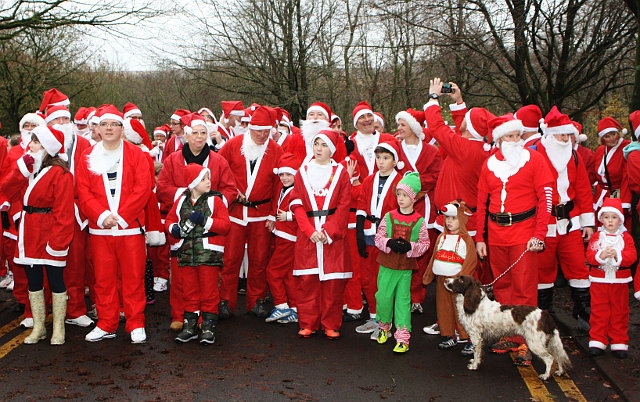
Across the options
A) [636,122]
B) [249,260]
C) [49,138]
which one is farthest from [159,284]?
[636,122]

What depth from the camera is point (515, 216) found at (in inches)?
232

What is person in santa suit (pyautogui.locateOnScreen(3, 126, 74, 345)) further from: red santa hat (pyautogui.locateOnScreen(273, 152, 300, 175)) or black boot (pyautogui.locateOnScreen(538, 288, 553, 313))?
black boot (pyautogui.locateOnScreen(538, 288, 553, 313))

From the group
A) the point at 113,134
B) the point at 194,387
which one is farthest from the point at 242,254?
the point at 194,387

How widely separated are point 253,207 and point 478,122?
8.40 ft

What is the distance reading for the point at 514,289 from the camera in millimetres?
5906

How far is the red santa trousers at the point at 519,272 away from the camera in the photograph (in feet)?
19.2

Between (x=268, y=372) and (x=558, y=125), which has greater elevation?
(x=558, y=125)

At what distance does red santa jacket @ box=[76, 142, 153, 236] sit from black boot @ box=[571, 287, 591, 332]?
14.1ft

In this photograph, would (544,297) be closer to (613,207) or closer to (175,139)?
(613,207)

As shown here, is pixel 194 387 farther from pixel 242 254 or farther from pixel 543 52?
pixel 543 52

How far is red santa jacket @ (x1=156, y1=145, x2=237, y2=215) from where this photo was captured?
22.6ft

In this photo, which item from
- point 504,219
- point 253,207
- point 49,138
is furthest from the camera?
point 253,207

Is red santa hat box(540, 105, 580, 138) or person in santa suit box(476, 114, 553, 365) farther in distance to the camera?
red santa hat box(540, 105, 580, 138)

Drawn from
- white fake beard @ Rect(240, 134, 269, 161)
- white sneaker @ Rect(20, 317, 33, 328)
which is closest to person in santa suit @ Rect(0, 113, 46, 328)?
white sneaker @ Rect(20, 317, 33, 328)
